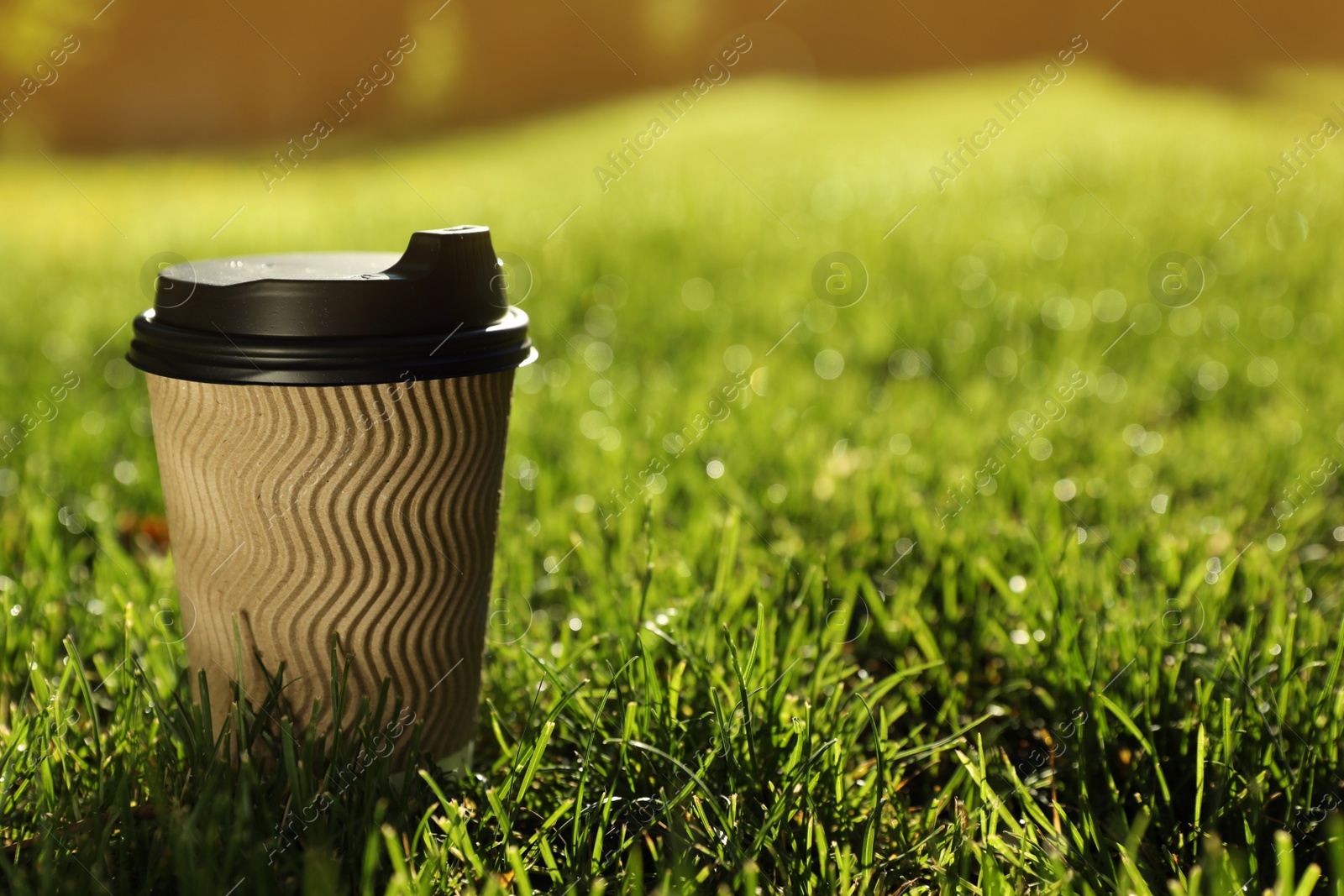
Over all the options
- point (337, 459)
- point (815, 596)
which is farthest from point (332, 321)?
point (815, 596)

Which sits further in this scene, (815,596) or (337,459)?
(815,596)

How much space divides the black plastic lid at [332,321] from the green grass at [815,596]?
20.8 inches

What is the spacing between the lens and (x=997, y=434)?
134 inches

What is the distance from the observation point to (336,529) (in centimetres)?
156

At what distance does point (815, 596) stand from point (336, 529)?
936 millimetres

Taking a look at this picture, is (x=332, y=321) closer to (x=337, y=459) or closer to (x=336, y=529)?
(x=337, y=459)

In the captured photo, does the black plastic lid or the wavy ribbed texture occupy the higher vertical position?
the black plastic lid

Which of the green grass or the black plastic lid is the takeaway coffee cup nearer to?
the black plastic lid

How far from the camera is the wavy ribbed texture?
151 centimetres

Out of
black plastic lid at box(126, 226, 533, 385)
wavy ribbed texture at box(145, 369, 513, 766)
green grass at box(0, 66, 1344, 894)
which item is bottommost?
green grass at box(0, 66, 1344, 894)

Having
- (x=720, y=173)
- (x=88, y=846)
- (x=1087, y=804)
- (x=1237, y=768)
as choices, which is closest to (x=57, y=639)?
(x=88, y=846)

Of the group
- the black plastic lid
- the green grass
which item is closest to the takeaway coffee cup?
the black plastic lid

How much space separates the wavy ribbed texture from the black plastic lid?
0.04 metres

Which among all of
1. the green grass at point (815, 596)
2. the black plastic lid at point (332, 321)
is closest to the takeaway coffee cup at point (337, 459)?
the black plastic lid at point (332, 321)
